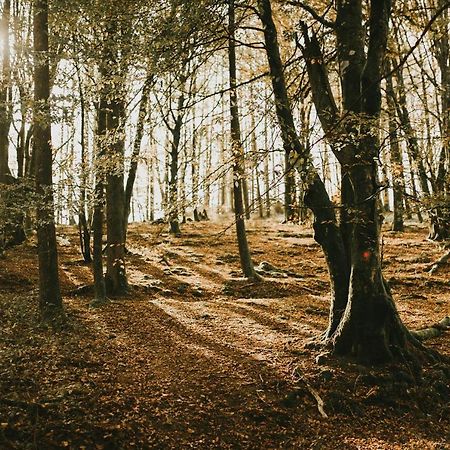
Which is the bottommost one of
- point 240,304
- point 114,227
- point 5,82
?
point 240,304

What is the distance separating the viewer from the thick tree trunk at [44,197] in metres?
8.09

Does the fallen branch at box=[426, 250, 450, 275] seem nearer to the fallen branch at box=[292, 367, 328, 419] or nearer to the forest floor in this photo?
the forest floor

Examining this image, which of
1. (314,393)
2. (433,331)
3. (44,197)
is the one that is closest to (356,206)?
(314,393)

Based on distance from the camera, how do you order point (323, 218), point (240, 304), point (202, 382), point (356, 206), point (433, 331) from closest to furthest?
point (202, 382), point (356, 206), point (323, 218), point (433, 331), point (240, 304)

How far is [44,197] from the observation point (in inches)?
314

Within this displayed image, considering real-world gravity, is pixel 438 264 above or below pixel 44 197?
below

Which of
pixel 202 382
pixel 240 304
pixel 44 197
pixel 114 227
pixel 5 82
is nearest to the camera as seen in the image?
pixel 202 382

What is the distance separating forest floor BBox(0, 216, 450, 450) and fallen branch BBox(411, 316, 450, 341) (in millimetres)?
219

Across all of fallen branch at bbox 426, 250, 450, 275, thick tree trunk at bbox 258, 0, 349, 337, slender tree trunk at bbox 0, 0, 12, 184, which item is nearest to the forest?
thick tree trunk at bbox 258, 0, 349, 337

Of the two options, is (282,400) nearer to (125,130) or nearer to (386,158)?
(386,158)

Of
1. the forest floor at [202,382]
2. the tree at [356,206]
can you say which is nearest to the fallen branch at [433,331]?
the forest floor at [202,382]

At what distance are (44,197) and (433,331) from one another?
26.9 feet

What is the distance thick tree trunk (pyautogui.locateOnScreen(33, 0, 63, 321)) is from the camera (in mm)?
8086

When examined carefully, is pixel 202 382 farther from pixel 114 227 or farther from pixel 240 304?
pixel 114 227
